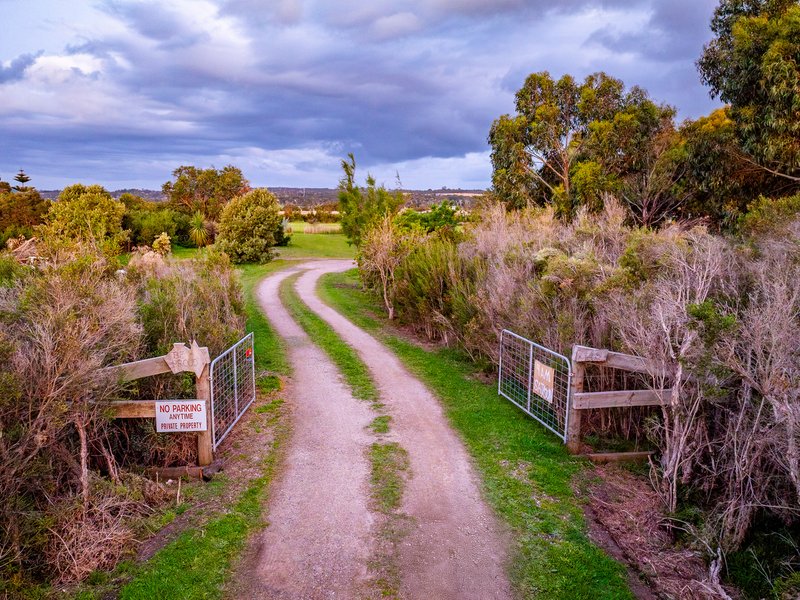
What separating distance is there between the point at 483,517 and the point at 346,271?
94.3 ft

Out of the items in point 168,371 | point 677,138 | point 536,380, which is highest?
point 677,138

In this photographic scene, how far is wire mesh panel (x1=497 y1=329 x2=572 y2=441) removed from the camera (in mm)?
8555

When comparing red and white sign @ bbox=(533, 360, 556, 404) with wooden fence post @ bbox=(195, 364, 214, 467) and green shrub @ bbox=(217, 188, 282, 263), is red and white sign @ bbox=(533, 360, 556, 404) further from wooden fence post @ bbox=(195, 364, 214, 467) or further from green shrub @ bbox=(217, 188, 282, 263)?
green shrub @ bbox=(217, 188, 282, 263)

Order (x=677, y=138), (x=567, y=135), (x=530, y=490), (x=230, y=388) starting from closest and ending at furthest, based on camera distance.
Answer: (x=530, y=490), (x=230, y=388), (x=677, y=138), (x=567, y=135)

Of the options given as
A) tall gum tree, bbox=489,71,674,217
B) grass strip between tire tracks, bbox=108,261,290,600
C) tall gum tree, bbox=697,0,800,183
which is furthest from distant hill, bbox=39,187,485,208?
grass strip between tire tracks, bbox=108,261,290,600

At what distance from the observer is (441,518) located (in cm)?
637

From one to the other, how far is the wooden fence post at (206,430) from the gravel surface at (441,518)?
2744 mm

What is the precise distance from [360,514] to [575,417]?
137 inches

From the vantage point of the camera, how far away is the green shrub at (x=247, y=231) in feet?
123

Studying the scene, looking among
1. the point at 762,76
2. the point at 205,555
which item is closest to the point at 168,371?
the point at 205,555

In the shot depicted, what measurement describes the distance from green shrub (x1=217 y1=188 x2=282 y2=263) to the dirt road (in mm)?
28320

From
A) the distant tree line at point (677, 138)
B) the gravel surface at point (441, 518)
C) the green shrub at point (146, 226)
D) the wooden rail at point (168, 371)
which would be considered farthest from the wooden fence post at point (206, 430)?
the green shrub at point (146, 226)

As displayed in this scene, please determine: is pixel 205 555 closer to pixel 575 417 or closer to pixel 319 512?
pixel 319 512

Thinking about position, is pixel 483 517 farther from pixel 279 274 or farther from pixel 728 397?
pixel 279 274
